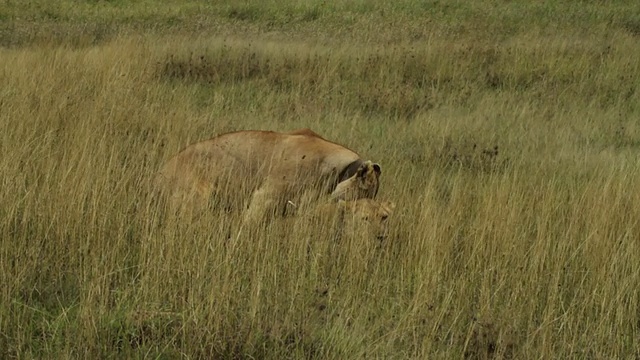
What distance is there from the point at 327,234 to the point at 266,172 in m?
1.04

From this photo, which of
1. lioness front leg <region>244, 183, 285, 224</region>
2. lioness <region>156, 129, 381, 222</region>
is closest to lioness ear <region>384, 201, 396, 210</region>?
lioness <region>156, 129, 381, 222</region>

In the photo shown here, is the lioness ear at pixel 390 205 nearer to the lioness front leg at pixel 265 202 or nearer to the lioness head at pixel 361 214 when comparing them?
the lioness head at pixel 361 214

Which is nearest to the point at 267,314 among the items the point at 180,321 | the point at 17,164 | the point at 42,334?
the point at 180,321

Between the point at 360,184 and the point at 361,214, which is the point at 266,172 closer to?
the point at 360,184

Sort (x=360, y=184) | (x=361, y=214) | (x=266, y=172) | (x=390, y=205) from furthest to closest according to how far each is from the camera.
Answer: (x=266, y=172) → (x=360, y=184) → (x=390, y=205) → (x=361, y=214)

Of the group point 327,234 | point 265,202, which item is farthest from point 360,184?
point 327,234

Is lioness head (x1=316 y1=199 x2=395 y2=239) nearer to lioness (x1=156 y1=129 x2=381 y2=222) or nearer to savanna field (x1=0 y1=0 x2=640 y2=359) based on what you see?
savanna field (x1=0 y1=0 x2=640 y2=359)

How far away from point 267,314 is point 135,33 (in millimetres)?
11614

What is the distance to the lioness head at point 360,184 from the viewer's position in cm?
498

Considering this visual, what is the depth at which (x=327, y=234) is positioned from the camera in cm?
432

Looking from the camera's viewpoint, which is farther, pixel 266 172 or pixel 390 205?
pixel 266 172

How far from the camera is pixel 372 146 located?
7.56 meters

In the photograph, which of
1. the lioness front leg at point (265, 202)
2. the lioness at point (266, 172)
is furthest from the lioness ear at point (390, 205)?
the lioness front leg at point (265, 202)

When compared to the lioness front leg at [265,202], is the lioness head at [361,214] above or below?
above
